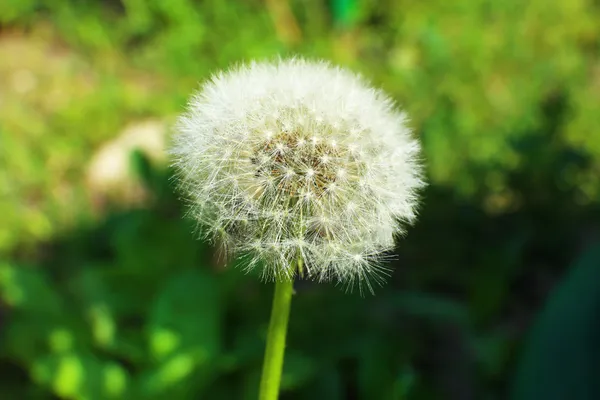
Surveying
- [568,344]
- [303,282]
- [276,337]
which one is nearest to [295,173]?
[276,337]

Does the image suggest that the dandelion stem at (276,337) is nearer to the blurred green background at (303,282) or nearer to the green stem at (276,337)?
the green stem at (276,337)

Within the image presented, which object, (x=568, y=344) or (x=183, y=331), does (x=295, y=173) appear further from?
(x=183, y=331)

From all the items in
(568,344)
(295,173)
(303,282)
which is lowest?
(295,173)

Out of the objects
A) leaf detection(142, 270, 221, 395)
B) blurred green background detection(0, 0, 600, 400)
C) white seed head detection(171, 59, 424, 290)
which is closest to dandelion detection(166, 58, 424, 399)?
white seed head detection(171, 59, 424, 290)

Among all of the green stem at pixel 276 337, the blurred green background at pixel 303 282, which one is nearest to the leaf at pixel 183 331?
the blurred green background at pixel 303 282

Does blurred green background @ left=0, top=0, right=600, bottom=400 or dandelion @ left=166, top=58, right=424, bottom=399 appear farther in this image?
blurred green background @ left=0, top=0, right=600, bottom=400

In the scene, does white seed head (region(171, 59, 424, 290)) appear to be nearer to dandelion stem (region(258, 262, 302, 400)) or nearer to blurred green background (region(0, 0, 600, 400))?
dandelion stem (region(258, 262, 302, 400))

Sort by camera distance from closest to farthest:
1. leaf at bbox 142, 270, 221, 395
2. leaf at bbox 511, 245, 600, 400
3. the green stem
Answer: the green stem → leaf at bbox 511, 245, 600, 400 → leaf at bbox 142, 270, 221, 395
